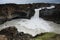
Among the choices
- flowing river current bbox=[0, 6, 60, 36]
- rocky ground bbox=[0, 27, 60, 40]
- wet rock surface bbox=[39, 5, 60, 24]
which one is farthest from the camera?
wet rock surface bbox=[39, 5, 60, 24]

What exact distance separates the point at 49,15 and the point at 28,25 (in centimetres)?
28

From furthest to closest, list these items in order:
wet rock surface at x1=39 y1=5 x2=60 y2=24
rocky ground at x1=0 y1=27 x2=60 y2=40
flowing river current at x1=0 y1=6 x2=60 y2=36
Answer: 1. wet rock surface at x1=39 y1=5 x2=60 y2=24
2. flowing river current at x1=0 y1=6 x2=60 y2=36
3. rocky ground at x1=0 y1=27 x2=60 y2=40

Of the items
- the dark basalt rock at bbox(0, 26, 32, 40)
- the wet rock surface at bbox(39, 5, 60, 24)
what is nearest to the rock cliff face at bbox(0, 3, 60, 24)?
the wet rock surface at bbox(39, 5, 60, 24)

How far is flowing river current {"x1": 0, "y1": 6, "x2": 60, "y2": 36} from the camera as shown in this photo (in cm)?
127

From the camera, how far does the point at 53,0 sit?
1.64 m

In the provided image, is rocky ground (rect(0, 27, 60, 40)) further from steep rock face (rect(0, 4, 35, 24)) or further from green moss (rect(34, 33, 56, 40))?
steep rock face (rect(0, 4, 35, 24))

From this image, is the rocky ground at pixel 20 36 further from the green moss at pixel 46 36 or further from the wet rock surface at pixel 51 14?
the wet rock surface at pixel 51 14

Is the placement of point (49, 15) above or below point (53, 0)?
below

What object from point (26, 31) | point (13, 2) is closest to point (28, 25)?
point (26, 31)

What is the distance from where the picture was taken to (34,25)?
1.40 metres

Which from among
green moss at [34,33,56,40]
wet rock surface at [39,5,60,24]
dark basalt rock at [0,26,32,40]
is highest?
wet rock surface at [39,5,60,24]

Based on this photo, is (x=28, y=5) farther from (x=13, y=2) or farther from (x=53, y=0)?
(x=53, y=0)

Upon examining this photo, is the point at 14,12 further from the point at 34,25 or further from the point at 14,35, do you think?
the point at 14,35

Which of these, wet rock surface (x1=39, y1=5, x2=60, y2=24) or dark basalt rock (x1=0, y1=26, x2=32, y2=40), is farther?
wet rock surface (x1=39, y1=5, x2=60, y2=24)
